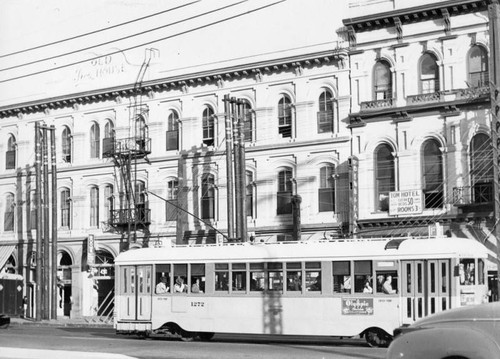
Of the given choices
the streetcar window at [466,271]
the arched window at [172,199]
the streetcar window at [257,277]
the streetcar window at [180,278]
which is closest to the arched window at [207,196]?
the arched window at [172,199]

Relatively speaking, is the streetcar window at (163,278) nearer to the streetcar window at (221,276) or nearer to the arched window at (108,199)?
the streetcar window at (221,276)

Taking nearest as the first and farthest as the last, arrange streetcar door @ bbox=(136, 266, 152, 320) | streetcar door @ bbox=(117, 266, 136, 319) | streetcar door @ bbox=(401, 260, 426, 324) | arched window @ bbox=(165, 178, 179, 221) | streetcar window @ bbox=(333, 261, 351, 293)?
streetcar door @ bbox=(401, 260, 426, 324) → streetcar window @ bbox=(333, 261, 351, 293) → streetcar door @ bbox=(136, 266, 152, 320) → streetcar door @ bbox=(117, 266, 136, 319) → arched window @ bbox=(165, 178, 179, 221)

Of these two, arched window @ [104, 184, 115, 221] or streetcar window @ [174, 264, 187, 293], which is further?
arched window @ [104, 184, 115, 221]

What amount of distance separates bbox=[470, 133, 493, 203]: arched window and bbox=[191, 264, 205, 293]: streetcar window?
13.1m


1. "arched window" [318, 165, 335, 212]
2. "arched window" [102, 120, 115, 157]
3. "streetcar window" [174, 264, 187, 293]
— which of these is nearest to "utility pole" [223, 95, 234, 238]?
"arched window" [318, 165, 335, 212]

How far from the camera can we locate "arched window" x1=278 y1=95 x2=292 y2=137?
134 ft

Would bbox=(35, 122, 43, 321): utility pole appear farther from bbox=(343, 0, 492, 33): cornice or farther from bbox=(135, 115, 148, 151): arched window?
bbox=(343, 0, 492, 33): cornice

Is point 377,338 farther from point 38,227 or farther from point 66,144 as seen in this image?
point 66,144

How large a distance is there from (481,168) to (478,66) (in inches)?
156

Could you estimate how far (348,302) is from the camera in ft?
78.5

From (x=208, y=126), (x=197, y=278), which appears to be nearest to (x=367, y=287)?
(x=197, y=278)

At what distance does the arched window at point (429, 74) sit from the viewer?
3650cm

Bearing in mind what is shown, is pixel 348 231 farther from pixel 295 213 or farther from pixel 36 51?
pixel 36 51

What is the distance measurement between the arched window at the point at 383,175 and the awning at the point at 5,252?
23.3 m
